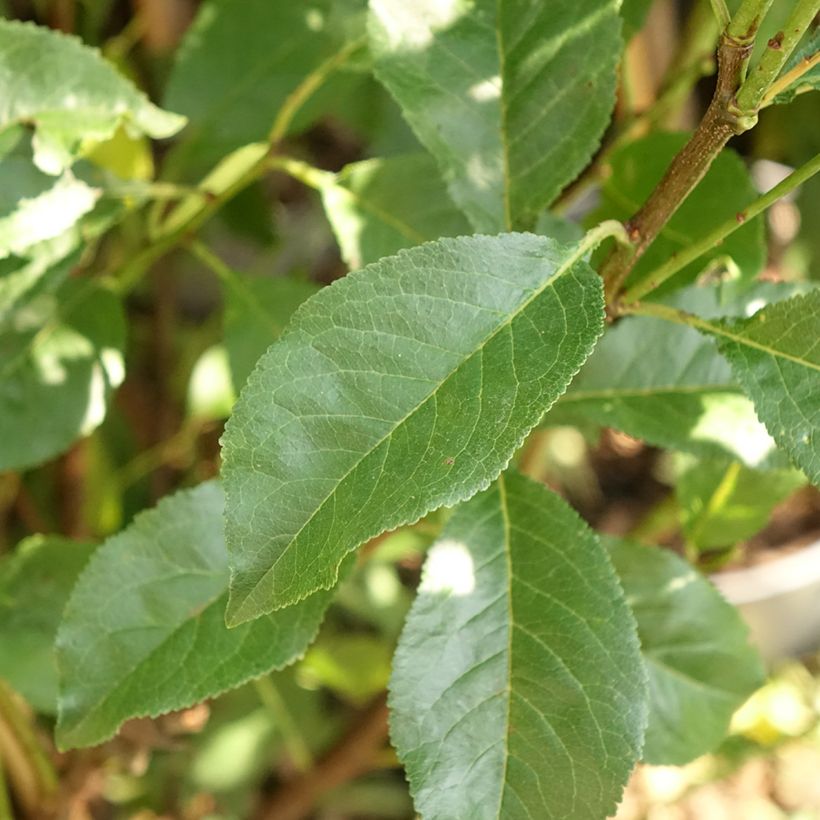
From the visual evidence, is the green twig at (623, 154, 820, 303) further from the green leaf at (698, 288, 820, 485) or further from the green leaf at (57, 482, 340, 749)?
the green leaf at (57, 482, 340, 749)

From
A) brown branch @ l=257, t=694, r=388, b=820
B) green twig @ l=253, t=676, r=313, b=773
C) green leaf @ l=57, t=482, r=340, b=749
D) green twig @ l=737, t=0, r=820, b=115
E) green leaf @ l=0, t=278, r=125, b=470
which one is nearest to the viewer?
green twig @ l=737, t=0, r=820, b=115

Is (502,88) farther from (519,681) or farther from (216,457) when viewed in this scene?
(216,457)

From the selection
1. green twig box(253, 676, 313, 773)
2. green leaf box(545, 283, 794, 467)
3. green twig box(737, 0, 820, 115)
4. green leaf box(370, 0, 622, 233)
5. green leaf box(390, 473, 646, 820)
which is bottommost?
green twig box(253, 676, 313, 773)

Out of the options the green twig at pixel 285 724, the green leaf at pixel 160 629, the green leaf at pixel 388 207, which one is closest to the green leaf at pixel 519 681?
the green leaf at pixel 160 629

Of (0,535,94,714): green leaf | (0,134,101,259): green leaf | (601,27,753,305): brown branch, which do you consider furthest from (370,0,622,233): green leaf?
(0,535,94,714): green leaf

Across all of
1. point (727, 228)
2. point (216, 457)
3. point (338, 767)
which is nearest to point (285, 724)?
point (338, 767)

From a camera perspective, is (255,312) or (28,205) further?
(255,312)

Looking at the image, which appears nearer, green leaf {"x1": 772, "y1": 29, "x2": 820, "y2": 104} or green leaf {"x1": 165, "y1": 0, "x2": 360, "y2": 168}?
green leaf {"x1": 772, "y1": 29, "x2": 820, "y2": 104}

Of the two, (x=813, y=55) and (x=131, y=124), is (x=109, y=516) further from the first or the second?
(x=813, y=55)
